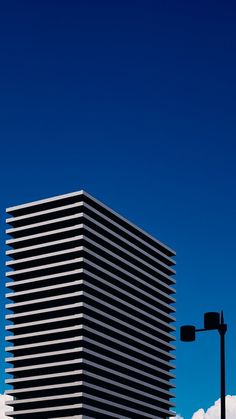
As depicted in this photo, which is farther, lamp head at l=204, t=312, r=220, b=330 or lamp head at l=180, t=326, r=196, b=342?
lamp head at l=180, t=326, r=196, b=342

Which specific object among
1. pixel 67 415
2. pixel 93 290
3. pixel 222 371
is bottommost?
pixel 222 371

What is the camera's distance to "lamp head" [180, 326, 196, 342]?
63.6ft

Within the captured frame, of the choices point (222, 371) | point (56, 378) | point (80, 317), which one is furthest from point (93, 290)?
point (222, 371)

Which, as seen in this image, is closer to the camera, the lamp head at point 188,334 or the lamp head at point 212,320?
the lamp head at point 212,320

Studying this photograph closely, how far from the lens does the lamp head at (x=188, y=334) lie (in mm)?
19375

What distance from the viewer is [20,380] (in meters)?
198

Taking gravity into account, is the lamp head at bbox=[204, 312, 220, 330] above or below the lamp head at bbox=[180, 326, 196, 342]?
above

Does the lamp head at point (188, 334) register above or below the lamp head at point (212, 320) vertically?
below

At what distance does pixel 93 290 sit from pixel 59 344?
16.1m

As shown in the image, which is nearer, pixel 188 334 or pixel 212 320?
pixel 212 320

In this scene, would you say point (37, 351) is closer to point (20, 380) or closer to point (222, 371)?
point (20, 380)

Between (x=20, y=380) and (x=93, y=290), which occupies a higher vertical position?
(x=93, y=290)

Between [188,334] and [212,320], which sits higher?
[212,320]

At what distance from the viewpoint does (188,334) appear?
19.4m
